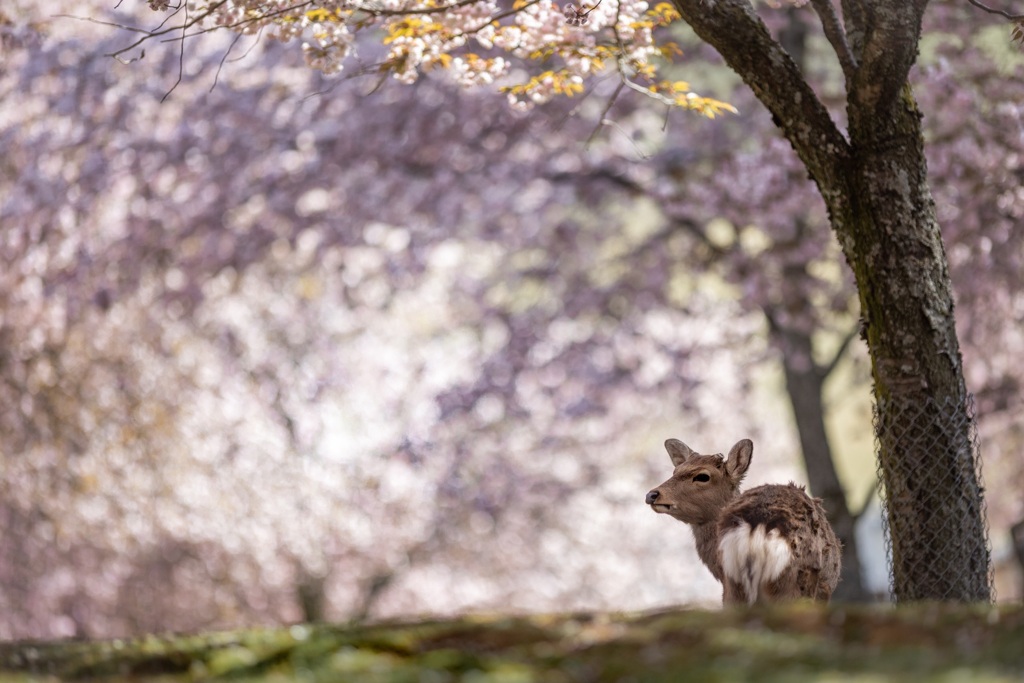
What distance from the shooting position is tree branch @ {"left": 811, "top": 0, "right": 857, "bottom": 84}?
7.16 metres

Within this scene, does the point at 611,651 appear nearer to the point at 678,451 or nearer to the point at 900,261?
the point at 678,451

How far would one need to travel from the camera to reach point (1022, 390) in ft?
51.3

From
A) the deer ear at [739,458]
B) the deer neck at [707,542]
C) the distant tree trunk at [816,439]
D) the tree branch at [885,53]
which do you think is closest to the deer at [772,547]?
the deer neck at [707,542]

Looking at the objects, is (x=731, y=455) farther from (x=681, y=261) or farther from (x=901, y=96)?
(x=681, y=261)

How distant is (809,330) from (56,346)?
9.56 m

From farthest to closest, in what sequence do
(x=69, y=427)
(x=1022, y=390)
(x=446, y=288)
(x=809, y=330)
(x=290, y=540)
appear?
(x=290, y=540) → (x=446, y=288) → (x=69, y=427) → (x=1022, y=390) → (x=809, y=330)

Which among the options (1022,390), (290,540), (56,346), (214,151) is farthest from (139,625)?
(1022,390)

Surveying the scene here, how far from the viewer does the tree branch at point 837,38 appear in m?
7.16

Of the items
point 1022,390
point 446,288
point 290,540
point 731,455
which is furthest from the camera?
point 290,540

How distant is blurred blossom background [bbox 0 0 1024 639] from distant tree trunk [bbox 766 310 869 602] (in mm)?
99

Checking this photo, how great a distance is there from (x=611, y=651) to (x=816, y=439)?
10714 mm

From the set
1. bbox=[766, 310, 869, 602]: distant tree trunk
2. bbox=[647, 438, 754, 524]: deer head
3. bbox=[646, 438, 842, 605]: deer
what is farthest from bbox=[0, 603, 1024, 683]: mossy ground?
bbox=[766, 310, 869, 602]: distant tree trunk

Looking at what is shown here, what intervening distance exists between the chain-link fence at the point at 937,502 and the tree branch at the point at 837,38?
1.91 meters

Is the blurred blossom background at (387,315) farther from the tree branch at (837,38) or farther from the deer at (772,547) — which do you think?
the deer at (772,547)
